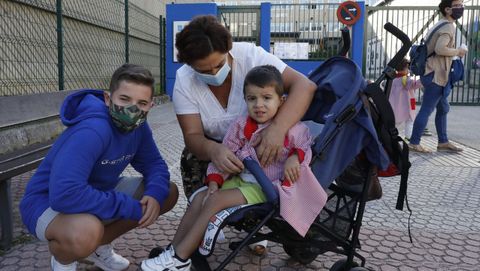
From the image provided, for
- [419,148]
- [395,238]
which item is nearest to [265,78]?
[395,238]

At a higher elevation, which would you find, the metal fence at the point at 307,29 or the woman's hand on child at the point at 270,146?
the metal fence at the point at 307,29

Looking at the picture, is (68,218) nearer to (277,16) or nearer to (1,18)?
(1,18)

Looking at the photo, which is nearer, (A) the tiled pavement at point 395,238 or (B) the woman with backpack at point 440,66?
(A) the tiled pavement at point 395,238

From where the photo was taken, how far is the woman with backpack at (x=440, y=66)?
19.0 ft

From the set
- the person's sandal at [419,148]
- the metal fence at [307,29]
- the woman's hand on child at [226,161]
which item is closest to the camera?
the woman's hand on child at [226,161]

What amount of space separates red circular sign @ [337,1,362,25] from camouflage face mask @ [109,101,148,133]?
1000 cm

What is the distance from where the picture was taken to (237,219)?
2047 mm

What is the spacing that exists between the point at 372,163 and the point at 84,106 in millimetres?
1461

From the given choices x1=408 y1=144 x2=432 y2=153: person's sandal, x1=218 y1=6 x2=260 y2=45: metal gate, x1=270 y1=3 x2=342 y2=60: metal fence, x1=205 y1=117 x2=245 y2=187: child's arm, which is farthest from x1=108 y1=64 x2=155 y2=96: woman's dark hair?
x1=270 y1=3 x2=342 y2=60: metal fence

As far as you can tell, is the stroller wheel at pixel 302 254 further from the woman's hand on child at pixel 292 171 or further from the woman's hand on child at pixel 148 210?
the woman's hand on child at pixel 148 210

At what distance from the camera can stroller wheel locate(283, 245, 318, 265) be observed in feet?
8.91

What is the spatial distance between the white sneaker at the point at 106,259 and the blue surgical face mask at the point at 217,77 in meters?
1.09

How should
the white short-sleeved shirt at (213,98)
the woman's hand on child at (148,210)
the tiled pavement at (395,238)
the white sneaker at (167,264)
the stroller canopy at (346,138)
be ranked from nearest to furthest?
the white sneaker at (167,264) → the stroller canopy at (346,138) → the woman's hand on child at (148,210) → the white short-sleeved shirt at (213,98) → the tiled pavement at (395,238)

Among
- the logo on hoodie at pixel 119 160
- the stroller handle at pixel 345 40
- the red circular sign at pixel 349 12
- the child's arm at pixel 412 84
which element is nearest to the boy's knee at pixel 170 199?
the logo on hoodie at pixel 119 160
